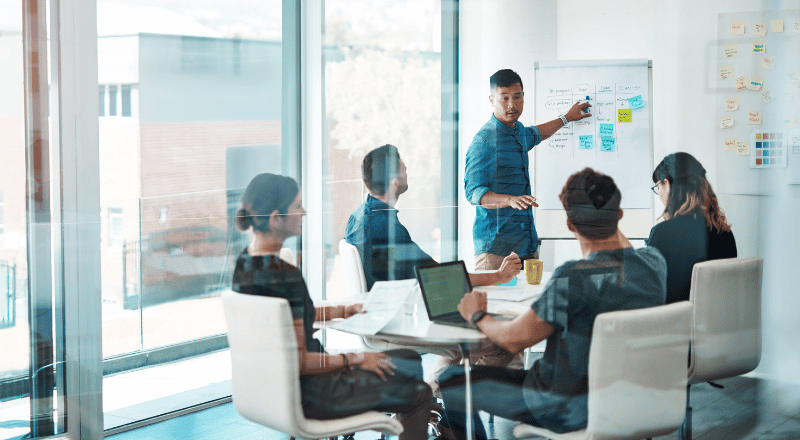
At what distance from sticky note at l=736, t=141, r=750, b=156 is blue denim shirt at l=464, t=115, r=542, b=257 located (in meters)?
0.88

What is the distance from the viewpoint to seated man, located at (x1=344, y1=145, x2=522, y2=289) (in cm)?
261

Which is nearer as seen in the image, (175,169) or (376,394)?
(376,394)

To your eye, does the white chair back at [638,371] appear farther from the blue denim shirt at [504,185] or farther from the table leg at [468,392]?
the blue denim shirt at [504,185]

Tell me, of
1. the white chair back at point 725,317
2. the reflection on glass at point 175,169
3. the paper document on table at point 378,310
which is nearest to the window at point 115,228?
the reflection on glass at point 175,169

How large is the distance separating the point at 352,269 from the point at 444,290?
30.7 inches

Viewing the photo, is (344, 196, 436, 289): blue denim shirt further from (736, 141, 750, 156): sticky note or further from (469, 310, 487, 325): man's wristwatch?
(736, 141, 750, 156): sticky note

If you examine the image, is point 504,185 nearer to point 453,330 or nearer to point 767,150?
point 767,150

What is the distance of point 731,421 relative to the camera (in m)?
2.82

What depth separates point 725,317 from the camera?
2541 mm

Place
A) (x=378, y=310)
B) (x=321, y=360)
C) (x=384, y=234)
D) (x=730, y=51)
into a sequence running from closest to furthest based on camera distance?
1. (x=321, y=360)
2. (x=378, y=310)
3. (x=730, y=51)
4. (x=384, y=234)

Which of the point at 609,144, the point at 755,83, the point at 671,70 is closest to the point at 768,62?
the point at 755,83

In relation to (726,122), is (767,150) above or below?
below

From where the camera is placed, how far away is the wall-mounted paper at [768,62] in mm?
2705

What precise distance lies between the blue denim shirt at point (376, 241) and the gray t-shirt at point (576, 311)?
89 centimetres
